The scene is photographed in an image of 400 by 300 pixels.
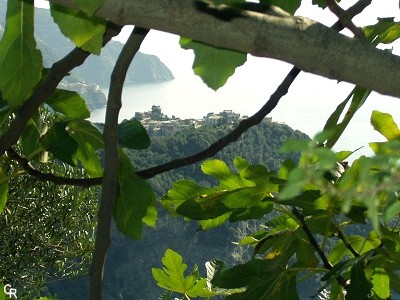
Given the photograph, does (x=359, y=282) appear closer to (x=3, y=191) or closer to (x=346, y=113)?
(x=346, y=113)

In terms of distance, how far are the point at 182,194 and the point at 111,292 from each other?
74.2 ft

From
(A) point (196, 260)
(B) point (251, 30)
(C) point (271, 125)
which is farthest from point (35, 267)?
(A) point (196, 260)

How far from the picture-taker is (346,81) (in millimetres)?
288

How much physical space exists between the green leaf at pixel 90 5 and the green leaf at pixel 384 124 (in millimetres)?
511

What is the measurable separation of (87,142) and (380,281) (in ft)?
1.16

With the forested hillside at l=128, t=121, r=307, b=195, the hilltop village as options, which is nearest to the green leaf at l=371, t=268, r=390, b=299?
the forested hillside at l=128, t=121, r=307, b=195

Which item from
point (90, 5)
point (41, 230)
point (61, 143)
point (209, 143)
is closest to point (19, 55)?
point (61, 143)

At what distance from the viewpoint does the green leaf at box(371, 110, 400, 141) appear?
2.54ft

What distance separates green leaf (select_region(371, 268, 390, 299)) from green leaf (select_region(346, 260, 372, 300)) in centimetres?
8

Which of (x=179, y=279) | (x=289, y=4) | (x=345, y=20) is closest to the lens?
(x=345, y=20)

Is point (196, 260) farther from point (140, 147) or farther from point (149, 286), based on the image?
point (140, 147)

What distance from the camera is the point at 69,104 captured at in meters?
0.84

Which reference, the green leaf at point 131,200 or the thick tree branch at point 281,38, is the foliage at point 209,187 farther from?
the thick tree branch at point 281,38

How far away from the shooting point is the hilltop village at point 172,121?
20.4m
